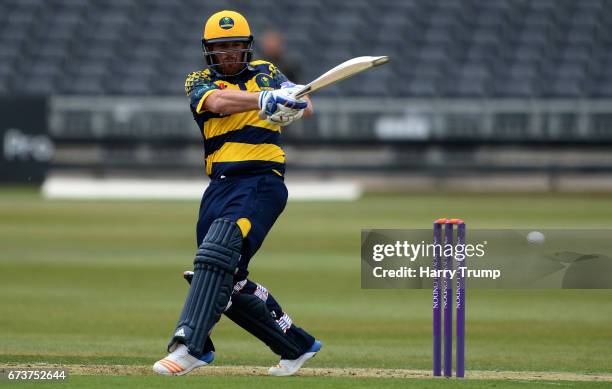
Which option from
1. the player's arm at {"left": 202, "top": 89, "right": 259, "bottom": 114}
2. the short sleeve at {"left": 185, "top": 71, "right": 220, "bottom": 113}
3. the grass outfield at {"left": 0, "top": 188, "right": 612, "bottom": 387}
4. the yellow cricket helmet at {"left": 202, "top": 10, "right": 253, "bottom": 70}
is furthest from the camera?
the grass outfield at {"left": 0, "top": 188, "right": 612, "bottom": 387}

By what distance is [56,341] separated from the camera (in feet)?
31.2

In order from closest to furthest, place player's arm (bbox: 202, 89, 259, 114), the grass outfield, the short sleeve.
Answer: player's arm (bbox: 202, 89, 259, 114) < the short sleeve < the grass outfield

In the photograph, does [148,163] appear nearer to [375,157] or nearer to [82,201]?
[82,201]

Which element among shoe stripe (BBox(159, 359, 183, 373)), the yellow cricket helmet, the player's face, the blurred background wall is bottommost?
shoe stripe (BBox(159, 359, 183, 373))

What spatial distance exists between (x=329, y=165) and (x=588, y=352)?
19.9m

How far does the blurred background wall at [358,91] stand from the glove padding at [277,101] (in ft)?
68.2

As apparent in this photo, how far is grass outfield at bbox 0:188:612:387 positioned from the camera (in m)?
8.86

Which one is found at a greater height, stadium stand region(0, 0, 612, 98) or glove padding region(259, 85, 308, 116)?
stadium stand region(0, 0, 612, 98)

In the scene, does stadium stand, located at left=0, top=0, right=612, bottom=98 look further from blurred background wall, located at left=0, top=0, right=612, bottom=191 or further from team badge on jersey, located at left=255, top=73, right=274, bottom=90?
team badge on jersey, located at left=255, top=73, right=274, bottom=90

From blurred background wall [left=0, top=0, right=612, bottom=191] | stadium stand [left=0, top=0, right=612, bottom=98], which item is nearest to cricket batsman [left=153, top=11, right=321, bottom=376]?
blurred background wall [left=0, top=0, right=612, bottom=191]

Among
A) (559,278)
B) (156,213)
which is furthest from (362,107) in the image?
(559,278)

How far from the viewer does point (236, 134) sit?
7320mm

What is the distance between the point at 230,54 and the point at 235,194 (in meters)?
0.80

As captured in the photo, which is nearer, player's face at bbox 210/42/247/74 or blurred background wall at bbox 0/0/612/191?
player's face at bbox 210/42/247/74
